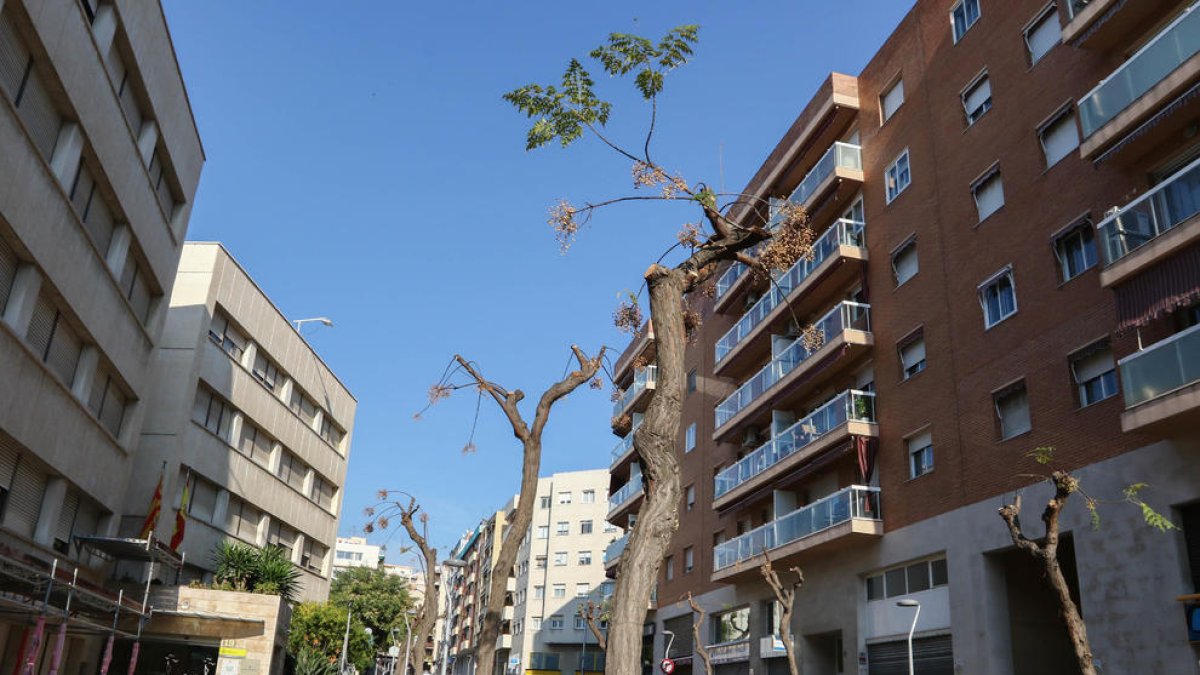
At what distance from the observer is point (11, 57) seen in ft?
49.6

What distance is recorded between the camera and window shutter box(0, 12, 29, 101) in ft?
48.5

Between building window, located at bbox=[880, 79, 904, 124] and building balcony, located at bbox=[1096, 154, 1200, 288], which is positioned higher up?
building window, located at bbox=[880, 79, 904, 124]

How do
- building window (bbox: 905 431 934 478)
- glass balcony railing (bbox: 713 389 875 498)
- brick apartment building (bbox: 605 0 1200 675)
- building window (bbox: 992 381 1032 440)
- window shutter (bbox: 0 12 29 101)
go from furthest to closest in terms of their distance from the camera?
glass balcony railing (bbox: 713 389 875 498) < building window (bbox: 905 431 934 478) < building window (bbox: 992 381 1032 440) < brick apartment building (bbox: 605 0 1200 675) < window shutter (bbox: 0 12 29 101)

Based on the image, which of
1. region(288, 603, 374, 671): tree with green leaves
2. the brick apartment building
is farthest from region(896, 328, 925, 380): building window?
region(288, 603, 374, 671): tree with green leaves

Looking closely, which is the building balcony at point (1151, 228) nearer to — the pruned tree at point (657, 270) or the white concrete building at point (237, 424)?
the pruned tree at point (657, 270)

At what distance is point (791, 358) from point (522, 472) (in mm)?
12703

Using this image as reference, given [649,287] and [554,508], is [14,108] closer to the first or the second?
[649,287]

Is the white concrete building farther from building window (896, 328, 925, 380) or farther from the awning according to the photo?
the awning

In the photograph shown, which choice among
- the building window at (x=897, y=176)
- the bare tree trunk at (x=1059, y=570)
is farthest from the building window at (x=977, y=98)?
the bare tree trunk at (x=1059, y=570)

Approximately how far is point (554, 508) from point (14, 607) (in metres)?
66.7

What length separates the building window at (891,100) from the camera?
85.3 feet

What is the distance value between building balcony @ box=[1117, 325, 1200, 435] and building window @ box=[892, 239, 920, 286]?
859 centimetres

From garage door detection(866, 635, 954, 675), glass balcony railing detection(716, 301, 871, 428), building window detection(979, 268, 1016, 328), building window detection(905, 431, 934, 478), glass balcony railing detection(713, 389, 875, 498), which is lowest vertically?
garage door detection(866, 635, 954, 675)

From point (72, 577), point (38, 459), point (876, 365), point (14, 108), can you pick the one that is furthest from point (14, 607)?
point (876, 365)
